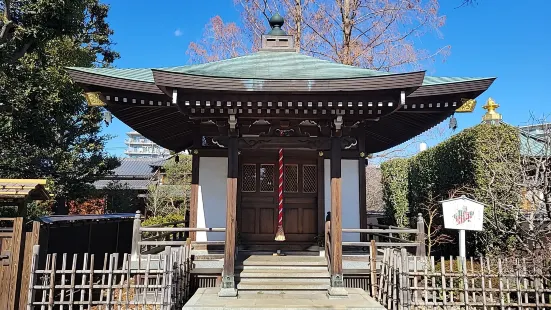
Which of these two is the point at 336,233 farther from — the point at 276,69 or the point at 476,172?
the point at 476,172

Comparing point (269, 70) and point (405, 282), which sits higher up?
point (269, 70)

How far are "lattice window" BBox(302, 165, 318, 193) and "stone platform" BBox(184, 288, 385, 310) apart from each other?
105 inches

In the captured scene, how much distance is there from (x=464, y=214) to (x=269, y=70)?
15.1ft

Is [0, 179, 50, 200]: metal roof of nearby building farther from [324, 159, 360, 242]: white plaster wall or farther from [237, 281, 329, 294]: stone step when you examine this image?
[324, 159, 360, 242]: white plaster wall

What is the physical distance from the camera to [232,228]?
A: 6703mm

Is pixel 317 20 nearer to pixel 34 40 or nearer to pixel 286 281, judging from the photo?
pixel 34 40

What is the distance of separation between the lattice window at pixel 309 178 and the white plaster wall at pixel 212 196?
188 centimetres

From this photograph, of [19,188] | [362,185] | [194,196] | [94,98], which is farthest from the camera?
[362,185]

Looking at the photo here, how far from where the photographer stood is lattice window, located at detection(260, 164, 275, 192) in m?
8.93

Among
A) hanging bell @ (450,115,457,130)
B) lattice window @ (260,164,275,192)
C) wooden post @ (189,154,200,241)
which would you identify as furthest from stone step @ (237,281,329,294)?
hanging bell @ (450,115,457,130)

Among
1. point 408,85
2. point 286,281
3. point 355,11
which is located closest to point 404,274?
point 286,281

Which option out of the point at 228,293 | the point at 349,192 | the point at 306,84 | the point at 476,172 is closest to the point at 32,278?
the point at 228,293

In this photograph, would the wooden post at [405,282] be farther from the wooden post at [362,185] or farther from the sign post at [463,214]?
the wooden post at [362,185]

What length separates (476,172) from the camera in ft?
31.4
